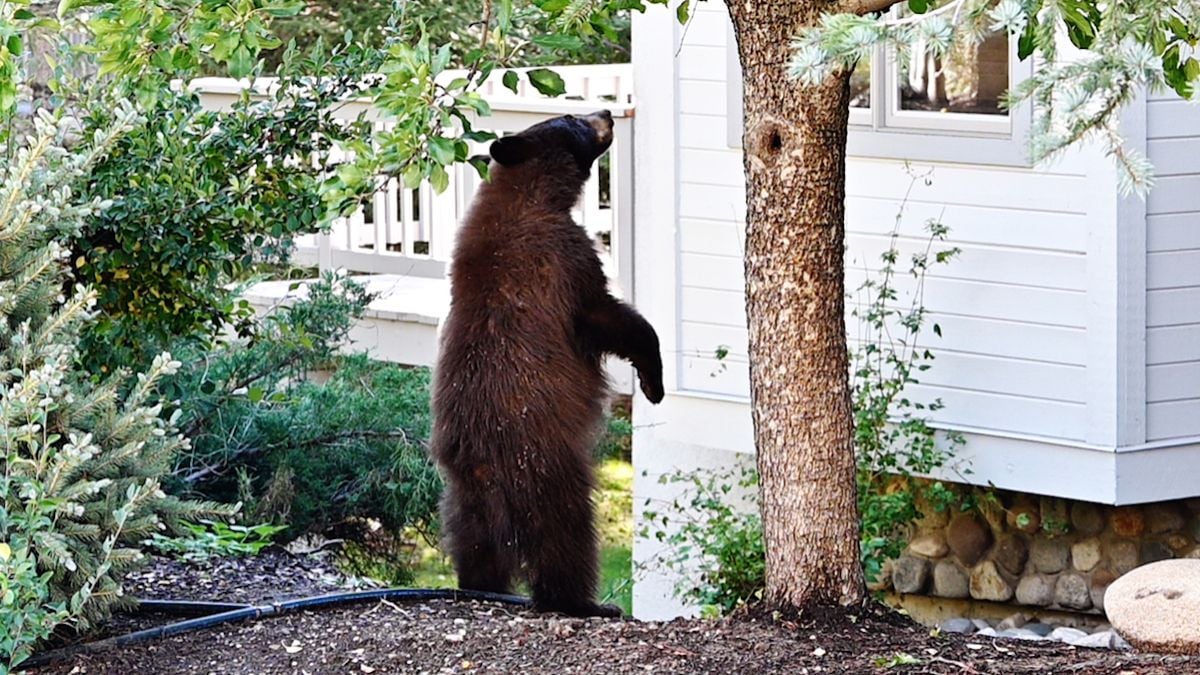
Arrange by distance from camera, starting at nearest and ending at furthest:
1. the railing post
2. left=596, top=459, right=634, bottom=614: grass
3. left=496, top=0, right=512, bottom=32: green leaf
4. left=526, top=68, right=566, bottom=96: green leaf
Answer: left=496, top=0, right=512, bottom=32: green leaf → left=526, top=68, right=566, bottom=96: green leaf → the railing post → left=596, top=459, right=634, bottom=614: grass

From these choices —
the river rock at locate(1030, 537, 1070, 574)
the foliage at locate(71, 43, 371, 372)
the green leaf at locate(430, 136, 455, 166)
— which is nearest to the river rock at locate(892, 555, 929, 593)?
the river rock at locate(1030, 537, 1070, 574)

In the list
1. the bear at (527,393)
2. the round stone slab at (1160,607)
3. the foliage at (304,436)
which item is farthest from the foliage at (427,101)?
the foliage at (304,436)

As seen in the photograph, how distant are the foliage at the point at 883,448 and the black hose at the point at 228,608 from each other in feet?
7.09

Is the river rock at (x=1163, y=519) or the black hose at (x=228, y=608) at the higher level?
the black hose at (x=228, y=608)

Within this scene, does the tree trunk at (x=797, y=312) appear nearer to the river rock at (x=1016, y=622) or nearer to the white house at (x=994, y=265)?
the white house at (x=994, y=265)

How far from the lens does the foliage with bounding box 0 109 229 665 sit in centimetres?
423

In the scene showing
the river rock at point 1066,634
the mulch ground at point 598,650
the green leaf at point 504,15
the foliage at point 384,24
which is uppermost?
the foliage at point 384,24

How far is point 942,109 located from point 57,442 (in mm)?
4956

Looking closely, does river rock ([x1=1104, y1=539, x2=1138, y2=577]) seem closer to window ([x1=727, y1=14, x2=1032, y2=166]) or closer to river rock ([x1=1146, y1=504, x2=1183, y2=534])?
river rock ([x1=1146, y1=504, x2=1183, y2=534])

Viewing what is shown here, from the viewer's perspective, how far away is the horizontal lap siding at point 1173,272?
24.6ft

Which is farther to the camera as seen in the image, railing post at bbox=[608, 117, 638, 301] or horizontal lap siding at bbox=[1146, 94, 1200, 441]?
railing post at bbox=[608, 117, 638, 301]

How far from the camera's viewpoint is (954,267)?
8.21 metres

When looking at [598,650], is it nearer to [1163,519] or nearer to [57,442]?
[57,442]

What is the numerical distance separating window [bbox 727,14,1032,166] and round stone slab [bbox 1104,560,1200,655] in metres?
2.47
